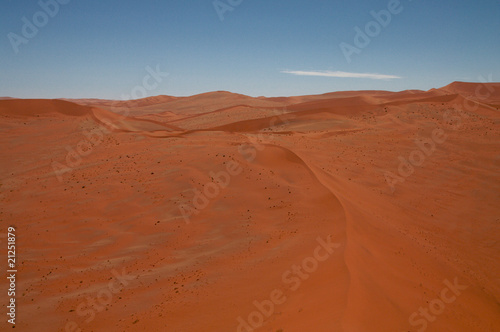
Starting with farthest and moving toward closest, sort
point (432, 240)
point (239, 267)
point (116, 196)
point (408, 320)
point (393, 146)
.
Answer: point (393, 146)
point (116, 196)
point (432, 240)
point (239, 267)
point (408, 320)

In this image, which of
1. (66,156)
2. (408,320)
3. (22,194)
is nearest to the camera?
(408,320)

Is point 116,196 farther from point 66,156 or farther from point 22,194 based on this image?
point 66,156

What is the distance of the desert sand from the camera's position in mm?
4562

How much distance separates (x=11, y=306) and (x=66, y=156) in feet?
28.8

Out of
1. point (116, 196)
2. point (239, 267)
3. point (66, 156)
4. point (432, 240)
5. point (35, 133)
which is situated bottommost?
point (432, 240)

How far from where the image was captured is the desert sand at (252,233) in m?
4.56

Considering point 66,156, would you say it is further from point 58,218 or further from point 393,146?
point 393,146

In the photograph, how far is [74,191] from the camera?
9312mm

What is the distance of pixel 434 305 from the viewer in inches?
197

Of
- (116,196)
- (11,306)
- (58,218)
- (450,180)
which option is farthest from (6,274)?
(450,180)

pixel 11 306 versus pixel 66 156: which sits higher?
pixel 66 156

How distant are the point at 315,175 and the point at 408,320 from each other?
17.4 feet

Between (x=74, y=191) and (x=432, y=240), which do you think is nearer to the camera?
(x=432, y=240)

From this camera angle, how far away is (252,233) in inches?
263
